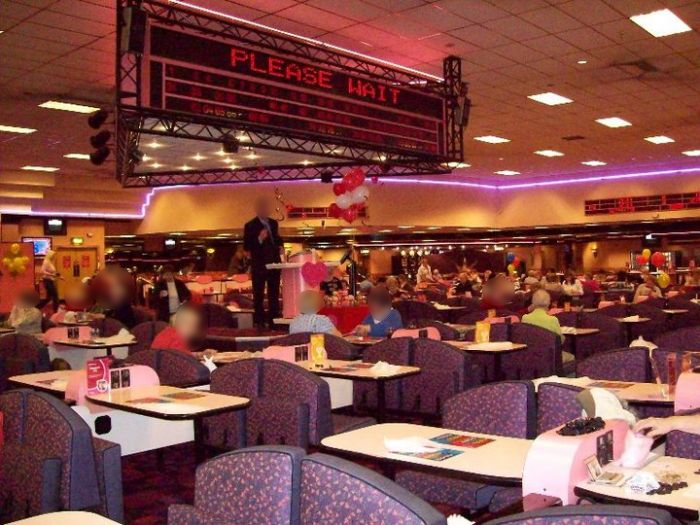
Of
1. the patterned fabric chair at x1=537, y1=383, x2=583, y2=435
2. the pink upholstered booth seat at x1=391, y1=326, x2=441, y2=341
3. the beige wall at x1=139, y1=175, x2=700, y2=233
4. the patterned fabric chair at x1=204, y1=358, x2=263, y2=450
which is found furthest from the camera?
the beige wall at x1=139, y1=175, x2=700, y2=233

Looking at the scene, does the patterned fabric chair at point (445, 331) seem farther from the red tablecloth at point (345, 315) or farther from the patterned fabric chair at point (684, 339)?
the red tablecloth at point (345, 315)

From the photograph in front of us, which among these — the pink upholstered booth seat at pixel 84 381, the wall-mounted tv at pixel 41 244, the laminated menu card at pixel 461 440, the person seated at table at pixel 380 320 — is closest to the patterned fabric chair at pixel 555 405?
the laminated menu card at pixel 461 440

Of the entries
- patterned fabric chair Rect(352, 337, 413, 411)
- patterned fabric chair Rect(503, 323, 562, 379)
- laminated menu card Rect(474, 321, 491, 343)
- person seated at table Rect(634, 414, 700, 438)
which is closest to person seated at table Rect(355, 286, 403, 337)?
laminated menu card Rect(474, 321, 491, 343)

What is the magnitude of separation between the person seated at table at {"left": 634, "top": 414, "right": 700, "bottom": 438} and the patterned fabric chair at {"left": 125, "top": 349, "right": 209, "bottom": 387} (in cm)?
288

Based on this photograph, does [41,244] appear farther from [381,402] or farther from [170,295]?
[381,402]

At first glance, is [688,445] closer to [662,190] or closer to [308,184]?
[308,184]

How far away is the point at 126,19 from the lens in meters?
5.52

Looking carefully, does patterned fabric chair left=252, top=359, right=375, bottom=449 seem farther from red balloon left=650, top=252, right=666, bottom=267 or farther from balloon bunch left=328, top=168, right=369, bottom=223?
red balloon left=650, top=252, right=666, bottom=267

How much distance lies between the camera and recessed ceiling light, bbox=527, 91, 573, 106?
9.66 metres

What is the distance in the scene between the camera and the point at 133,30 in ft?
18.0

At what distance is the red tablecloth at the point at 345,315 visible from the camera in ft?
30.6

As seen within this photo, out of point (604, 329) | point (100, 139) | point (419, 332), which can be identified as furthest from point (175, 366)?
point (604, 329)

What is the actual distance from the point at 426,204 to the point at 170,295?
29.0 ft

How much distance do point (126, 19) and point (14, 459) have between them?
11.2ft
